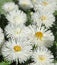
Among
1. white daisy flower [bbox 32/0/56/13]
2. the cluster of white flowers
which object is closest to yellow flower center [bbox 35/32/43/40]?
the cluster of white flowers

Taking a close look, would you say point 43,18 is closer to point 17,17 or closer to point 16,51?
point 17,17

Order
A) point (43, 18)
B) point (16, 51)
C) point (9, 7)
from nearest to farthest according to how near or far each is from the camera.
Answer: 1. point (16, 51)
2. point (43, 18)
3. point (9, 7)

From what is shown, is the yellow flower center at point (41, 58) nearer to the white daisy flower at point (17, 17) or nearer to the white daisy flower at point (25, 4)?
the white daisy flower at point (17, 17)

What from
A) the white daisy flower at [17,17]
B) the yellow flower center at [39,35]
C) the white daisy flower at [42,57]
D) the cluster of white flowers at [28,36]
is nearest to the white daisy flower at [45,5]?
the cluster of white flowers at [28,36]

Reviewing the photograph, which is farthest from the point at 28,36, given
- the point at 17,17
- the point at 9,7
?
the point at 9,7

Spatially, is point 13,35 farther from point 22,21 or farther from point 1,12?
point 1,12

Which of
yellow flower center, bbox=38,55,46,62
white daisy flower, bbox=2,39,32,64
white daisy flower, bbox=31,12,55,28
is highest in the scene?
white daisy flower, bbox=31,12,55,28

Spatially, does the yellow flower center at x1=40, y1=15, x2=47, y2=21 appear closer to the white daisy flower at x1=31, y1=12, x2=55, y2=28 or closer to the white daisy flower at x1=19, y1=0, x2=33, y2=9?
the white daisy flower at x1=31, y1=12, x2=55, y2=28
